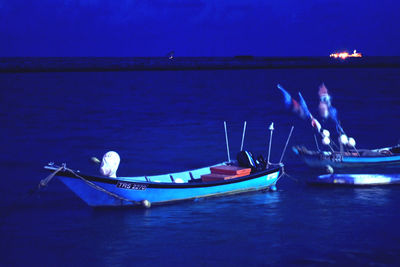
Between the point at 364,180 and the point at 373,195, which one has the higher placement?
the point at 364,180

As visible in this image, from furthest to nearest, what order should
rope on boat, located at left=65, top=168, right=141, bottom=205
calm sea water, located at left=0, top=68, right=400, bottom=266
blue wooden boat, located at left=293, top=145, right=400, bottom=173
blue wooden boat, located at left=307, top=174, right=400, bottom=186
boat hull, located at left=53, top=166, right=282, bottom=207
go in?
blue wooden boat, located at left=293, top=145, right=400, bottom=173 < blue wooden boat, located at left=307, top=174, right=400, bottom=186 < boat hull, located at left=53, top=166, right=282, bottom=207 < rope on boat, located at left=65, top=168, right=141, bottom=205 < calm sea water, located at left=0, top=68, right=400, bottom=266

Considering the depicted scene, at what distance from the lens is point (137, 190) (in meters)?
17.8

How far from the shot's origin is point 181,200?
19.0m

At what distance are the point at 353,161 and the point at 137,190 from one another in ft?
34.1

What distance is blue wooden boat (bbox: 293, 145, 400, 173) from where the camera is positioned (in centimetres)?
2469

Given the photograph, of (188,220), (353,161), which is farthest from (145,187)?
(353,161)

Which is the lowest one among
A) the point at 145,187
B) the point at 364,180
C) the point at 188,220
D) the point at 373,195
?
the point at 188,220

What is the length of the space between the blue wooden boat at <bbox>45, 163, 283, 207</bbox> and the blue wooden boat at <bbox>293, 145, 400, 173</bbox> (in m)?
5.20

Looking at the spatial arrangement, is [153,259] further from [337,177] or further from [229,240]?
[337,177]

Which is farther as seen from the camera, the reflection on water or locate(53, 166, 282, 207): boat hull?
the reflection on water

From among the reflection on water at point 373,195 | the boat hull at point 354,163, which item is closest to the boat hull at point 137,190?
the reflection on water at point 373,195

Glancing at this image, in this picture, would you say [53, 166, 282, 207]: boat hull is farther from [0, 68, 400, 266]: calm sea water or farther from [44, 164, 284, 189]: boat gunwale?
[0, 68, 400, 266]: calm sea water

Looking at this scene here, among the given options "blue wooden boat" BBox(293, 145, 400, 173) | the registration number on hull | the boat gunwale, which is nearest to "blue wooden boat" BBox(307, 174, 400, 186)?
"blue wooden boat" BBox(293, 145, 400, 173)

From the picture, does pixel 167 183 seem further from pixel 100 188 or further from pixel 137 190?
pixel 100 188
